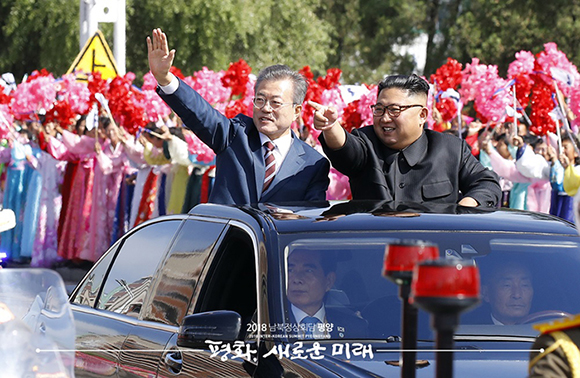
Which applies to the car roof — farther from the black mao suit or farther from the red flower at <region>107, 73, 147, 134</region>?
the red flower at <region>107, 73, 147, 134</region>

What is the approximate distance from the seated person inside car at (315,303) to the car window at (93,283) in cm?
164

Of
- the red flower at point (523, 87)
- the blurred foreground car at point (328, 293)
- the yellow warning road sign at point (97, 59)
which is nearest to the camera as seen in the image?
the blurred foreground car at point (328, 293)

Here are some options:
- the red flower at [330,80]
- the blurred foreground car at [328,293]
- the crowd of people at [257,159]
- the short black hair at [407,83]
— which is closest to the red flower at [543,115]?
the crowd of people at [257,159]

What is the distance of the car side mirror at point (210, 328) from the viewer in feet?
13.3

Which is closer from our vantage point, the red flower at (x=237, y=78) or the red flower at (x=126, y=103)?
the red flower at (x=237, y=78)

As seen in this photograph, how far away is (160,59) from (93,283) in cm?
113

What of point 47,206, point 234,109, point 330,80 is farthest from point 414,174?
point 47,206

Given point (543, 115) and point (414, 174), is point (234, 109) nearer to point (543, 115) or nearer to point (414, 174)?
point (543, 115)

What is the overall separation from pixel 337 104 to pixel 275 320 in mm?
8449

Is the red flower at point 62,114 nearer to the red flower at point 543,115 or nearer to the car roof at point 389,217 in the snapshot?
Answer: the red flower at point 543,115

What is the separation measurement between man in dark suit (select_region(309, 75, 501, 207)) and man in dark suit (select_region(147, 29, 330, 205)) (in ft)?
0.93

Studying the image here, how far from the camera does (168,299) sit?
15.9 feet

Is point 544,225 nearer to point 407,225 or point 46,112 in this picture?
point 407,225

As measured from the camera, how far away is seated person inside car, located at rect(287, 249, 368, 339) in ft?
13.5
